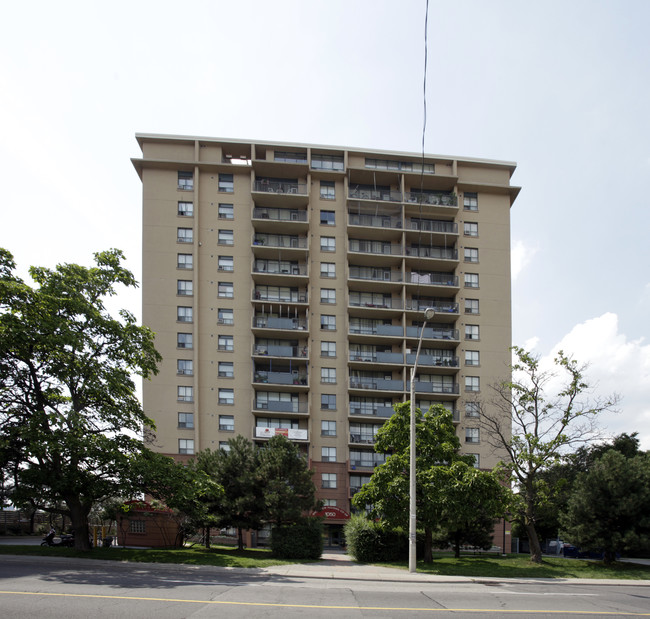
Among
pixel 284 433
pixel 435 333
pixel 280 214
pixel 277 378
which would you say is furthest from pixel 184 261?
pixel 435 333

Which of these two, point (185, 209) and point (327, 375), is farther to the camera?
point (185, 209)

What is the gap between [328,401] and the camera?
163 ft

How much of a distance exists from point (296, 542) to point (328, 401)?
876 inches

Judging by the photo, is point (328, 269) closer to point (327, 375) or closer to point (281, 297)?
point (281, 297)

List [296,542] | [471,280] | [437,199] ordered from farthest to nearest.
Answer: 1. [437,199]
2. [471,280]
3. [296,542]

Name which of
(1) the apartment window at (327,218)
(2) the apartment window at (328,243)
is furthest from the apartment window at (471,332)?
(1) the apartment window at (327,218)

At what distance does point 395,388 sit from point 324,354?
21.9ft

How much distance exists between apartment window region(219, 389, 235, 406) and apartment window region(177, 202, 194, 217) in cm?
1545

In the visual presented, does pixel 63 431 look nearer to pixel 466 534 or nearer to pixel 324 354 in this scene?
pixel 466 534

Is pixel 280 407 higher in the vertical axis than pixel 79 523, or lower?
higher

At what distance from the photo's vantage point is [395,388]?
49.1 meters

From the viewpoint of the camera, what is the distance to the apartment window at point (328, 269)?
5188 centimetres

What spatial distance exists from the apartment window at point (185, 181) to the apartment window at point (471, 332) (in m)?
27.3

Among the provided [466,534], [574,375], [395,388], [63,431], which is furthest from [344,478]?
[63,431]
